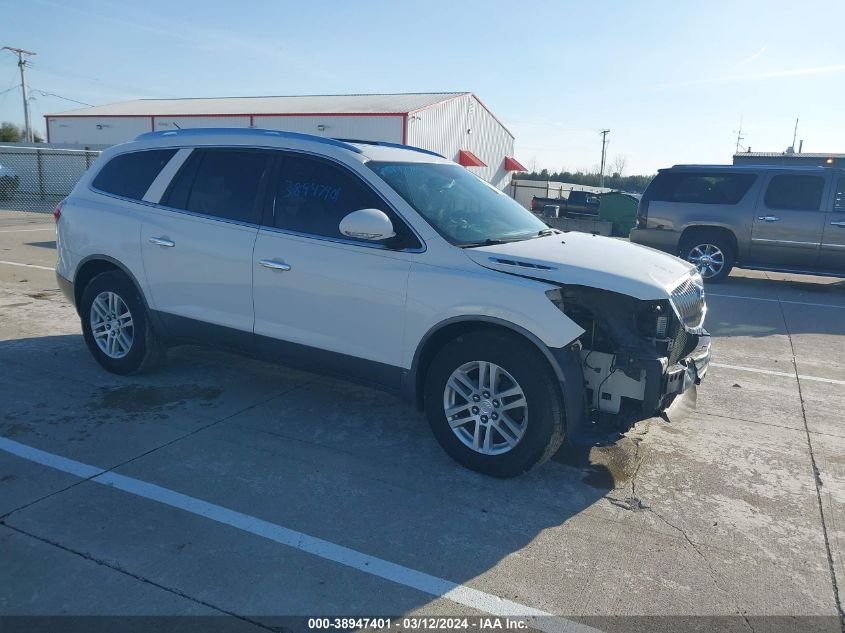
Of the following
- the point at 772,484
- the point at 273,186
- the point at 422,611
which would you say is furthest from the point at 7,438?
the point at 772,484

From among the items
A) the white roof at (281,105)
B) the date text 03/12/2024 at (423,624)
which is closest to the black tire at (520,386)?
the date text 03/12/2024 at (423,624)

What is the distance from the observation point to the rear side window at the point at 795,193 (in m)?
11.0

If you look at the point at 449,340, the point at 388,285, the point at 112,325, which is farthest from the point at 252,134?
the point at 449,340

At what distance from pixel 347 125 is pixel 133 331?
26.5 meters

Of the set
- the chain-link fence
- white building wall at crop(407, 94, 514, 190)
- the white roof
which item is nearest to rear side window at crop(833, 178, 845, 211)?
white building wall at crop(407, 94, 514, 190)

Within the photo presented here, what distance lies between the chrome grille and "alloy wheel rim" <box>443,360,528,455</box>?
1041 mm

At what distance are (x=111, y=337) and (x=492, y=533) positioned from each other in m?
3.71

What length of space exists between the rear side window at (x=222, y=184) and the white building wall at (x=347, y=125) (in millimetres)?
23976

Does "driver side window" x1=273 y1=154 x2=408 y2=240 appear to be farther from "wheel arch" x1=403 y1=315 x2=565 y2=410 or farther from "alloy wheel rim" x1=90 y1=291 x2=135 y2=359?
"alloy wheel rim" x1=90 y1=291 x2=135 y2=359

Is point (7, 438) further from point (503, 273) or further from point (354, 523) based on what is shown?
point (503, 273)

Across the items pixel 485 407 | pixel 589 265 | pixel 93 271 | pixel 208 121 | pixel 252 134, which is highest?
pixel 208 121

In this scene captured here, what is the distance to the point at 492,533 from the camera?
3.45 m

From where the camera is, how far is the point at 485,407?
3.96m

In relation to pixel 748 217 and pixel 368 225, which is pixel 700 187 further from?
pixel 368 225
